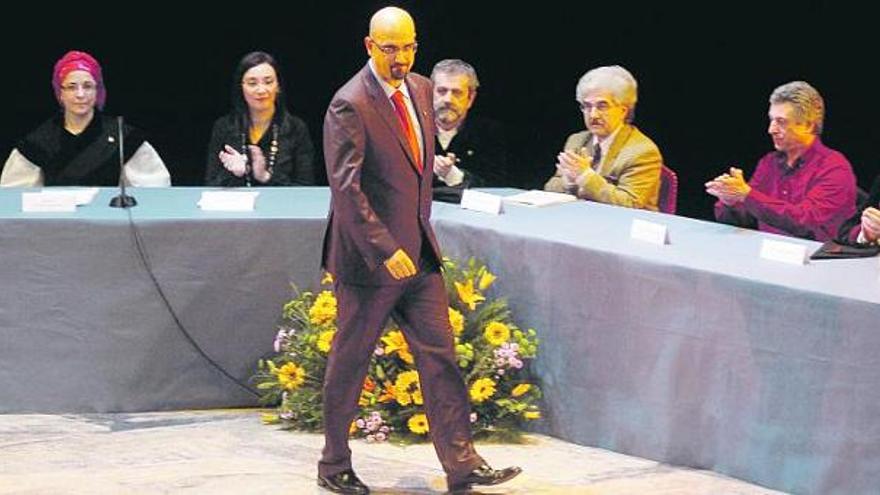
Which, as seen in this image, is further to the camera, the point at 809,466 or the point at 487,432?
the point at 487,432

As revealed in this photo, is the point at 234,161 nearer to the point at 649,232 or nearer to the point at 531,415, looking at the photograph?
the point at 531,415

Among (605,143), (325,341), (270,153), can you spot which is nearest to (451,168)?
(605,143)

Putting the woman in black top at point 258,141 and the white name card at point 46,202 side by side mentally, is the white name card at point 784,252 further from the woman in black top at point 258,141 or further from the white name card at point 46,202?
the white name card at point 46,202

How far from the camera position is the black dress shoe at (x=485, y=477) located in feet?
18.6

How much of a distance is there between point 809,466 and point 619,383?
2.27 feet

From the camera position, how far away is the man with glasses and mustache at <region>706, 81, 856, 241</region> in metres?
6.50

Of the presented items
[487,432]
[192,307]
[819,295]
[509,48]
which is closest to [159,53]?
[509,48]

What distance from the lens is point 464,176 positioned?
728 centimetres

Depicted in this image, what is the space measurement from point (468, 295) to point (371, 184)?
957 mm

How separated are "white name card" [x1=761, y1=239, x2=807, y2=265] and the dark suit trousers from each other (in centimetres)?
101

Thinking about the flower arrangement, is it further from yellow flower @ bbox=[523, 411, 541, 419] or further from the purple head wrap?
the purple head wrap

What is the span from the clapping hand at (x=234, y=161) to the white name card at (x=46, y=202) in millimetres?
744

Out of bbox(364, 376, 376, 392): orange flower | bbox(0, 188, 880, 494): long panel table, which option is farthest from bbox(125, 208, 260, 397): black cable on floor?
bbox(364, 376, 376, 392): orange flower

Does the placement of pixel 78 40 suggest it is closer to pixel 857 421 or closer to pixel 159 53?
pixel 159 53
